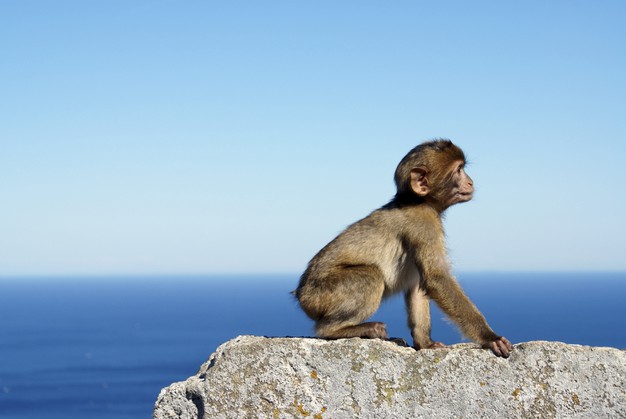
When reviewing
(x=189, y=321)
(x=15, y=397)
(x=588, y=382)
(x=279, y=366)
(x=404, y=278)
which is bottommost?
(x=588, y=382)

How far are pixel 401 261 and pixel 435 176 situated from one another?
2.51 ft

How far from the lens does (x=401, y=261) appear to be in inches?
271

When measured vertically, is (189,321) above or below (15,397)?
above

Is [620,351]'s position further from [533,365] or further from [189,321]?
[189,321]

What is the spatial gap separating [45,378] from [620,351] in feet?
351

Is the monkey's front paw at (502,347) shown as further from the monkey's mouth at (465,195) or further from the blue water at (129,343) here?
the blue water at (129,343)

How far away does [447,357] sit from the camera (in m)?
5.34

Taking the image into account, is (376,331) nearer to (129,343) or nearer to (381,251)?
(381,251)

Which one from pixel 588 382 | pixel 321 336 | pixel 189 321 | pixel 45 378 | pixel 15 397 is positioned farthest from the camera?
pixel 189 321

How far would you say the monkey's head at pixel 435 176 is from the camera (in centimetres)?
681

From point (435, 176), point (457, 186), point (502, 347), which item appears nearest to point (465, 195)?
point (457, 186)

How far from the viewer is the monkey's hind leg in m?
6.42

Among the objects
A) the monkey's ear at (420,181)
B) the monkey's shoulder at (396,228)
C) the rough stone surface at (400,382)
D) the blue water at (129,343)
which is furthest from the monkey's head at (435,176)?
the blue water at (129,343)

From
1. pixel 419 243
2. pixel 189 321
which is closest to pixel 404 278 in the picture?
pixel 419 243
